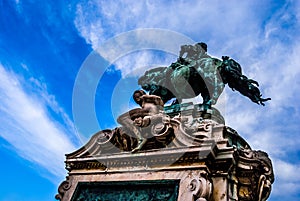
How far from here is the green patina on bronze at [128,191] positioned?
4.04 meters

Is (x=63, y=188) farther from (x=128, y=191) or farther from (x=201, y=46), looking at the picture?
(x=201, y=46)

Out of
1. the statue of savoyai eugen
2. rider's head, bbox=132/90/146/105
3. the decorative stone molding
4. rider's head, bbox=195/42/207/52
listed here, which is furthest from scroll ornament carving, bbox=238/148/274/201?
rider's head, bbox=195/42/207/52

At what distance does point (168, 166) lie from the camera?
423cm

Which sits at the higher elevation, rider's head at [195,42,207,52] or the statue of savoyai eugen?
rider's head at [195,42,207,52]

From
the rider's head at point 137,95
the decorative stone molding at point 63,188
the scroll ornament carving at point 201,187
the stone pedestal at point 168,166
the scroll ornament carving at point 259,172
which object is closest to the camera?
the scroll ornament carving at point 201,187

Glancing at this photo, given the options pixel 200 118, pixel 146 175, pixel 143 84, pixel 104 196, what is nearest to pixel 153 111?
pixel 200 118

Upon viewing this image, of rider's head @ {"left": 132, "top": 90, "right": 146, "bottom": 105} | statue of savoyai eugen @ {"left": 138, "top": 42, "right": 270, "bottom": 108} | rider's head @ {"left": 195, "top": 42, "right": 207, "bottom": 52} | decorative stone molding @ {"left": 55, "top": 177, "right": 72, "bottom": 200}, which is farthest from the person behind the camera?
rider's head @ {"left": 195, "top": 42, "right": 207, "bottom": 52}

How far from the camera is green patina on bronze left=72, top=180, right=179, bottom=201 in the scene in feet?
13.2

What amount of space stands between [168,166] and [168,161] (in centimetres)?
7

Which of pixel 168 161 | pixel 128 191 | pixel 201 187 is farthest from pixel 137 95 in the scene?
pixel 201 187

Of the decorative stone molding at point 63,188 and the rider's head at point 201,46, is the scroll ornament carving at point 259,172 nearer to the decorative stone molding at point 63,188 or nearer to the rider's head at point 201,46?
the decorative stone molding at point 63,188

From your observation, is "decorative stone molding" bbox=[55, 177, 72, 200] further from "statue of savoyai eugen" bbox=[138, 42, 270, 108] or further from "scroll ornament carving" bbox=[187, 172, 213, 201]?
"statue of savoyai eugen" bbox=[138, 42, 270, 108]

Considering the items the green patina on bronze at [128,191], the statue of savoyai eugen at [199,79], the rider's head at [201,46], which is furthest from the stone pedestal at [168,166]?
the rider's head at [201,46]

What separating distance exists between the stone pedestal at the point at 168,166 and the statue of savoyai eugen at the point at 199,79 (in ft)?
4.00
